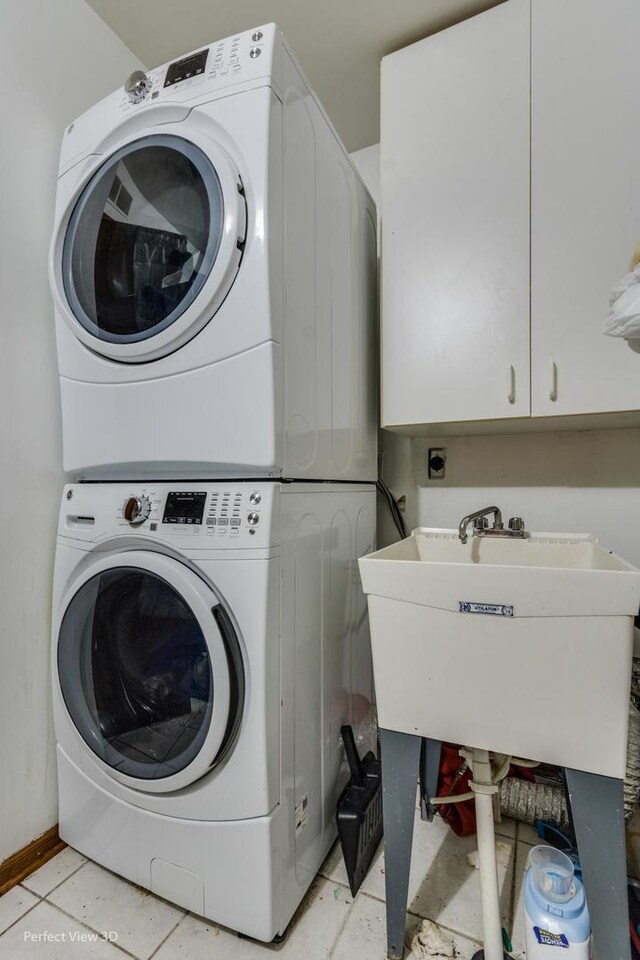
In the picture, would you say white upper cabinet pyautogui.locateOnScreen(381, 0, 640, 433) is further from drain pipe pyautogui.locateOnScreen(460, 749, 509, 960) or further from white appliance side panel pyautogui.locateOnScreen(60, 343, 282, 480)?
drain pipe pyautogui.locateOnScreen(460, 749, 509, 960)

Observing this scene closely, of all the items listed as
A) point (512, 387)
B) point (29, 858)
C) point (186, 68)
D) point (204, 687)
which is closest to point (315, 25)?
point (186, 68)

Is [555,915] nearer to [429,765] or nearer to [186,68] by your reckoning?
[429,765]

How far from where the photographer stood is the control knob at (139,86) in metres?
1.14

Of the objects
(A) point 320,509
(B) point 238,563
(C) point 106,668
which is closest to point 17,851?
(C) point 106,668

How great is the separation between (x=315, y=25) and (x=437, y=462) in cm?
142

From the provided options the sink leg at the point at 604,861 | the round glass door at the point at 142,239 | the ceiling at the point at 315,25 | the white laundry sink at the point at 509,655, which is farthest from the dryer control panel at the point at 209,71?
the sink leg at the point at 604,861

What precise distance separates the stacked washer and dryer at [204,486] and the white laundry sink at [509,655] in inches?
9.2

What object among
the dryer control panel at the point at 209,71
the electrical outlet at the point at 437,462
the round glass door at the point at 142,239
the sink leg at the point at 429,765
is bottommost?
the sink leg at the point at 429,765

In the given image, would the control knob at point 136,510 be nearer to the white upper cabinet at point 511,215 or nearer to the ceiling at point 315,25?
the white upper cabinet at point 511,215

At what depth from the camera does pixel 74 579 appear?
3.83 ft

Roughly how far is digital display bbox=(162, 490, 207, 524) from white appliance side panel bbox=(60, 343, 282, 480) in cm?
5

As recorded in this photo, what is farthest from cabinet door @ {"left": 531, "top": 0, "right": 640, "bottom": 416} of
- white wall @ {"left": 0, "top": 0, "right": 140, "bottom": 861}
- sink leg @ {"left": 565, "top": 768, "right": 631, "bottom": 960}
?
white wall @ {"left": 0, "top": 0, "right": 140, "bottom": 861}

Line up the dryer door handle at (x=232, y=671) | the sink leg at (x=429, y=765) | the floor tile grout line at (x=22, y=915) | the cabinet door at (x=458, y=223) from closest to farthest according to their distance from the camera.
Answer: the dryer door handle at (x=232, y=671), the floor tile grout line at (x=22, y=915), the sink leg at (x=429, y=765), the cabinet door at (x=458, y=223)

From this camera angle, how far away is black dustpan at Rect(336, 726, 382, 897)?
113cm
